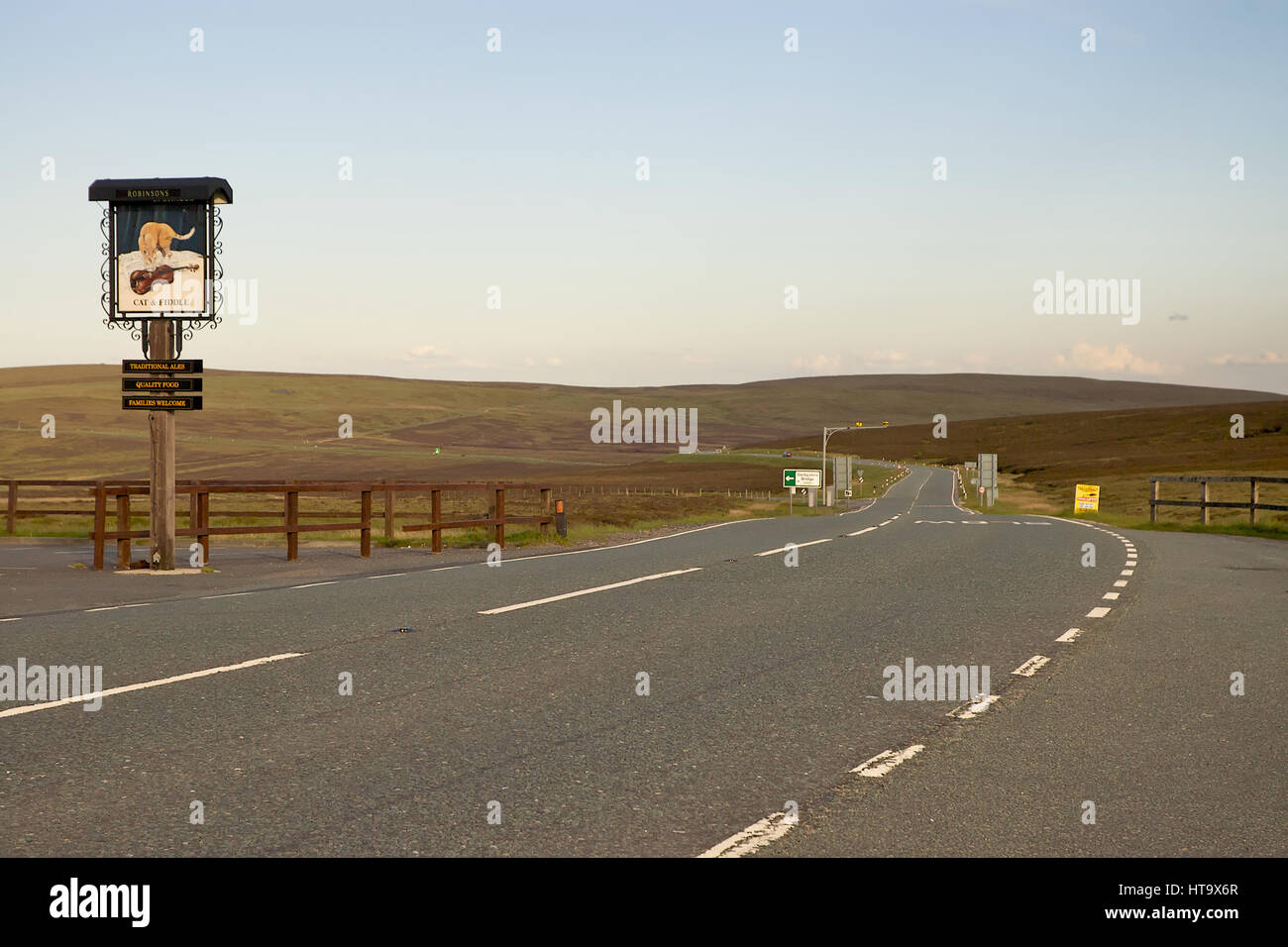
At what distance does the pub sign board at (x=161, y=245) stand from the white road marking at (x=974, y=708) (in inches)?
579

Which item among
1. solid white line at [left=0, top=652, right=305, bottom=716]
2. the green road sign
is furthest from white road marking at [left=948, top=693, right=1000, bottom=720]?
the green road sign

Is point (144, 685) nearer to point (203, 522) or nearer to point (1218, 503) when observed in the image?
point (203, 522)

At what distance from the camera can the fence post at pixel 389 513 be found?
76.0 feet

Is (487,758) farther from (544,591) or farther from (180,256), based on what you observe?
(180,256)

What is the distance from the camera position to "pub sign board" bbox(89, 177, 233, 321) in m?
18.9

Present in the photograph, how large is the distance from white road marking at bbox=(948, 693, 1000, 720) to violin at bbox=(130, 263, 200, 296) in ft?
49.4

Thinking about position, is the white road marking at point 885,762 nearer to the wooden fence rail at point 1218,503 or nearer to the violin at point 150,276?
the violin at point 150,276

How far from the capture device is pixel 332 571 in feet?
59.6

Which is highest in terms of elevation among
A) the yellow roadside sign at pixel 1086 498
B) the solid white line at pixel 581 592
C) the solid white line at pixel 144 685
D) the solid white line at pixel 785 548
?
the solid white line at pixel 144 685

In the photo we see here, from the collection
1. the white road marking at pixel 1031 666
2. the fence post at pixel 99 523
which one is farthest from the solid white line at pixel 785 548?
the white road marking at pixel 1031 666

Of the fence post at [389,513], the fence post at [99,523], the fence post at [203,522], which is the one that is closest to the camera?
the fence post at [99,523]

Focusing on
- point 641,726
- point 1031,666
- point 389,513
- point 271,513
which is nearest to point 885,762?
point 641,726
